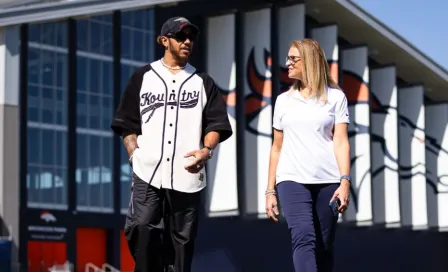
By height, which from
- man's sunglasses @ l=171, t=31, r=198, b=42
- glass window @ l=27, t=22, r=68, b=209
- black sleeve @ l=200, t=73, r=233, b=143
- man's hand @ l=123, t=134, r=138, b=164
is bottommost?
man's hand @ l=123, t=134, r=138, b=164

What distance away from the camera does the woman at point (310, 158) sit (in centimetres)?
605

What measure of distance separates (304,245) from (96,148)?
2540 cm

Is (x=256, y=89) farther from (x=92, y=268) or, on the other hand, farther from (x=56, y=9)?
(x=56, y=9)

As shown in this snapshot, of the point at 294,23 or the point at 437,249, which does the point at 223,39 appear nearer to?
the point at 294,23

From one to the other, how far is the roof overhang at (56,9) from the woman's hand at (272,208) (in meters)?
21.1

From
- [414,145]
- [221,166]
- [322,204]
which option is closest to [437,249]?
[414,145]

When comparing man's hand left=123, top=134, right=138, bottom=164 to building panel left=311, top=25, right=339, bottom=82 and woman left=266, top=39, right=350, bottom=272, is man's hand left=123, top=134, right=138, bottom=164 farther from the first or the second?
building panel left=311, top=25, right=339, bottom=82

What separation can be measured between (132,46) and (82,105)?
2363 millimetres

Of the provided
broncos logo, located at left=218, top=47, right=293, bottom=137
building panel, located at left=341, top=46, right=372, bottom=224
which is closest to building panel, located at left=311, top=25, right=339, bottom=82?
building panel, located at left=341, top=46, right=372, bottom=224

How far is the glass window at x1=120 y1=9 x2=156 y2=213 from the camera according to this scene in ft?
103

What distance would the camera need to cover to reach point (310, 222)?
603cm

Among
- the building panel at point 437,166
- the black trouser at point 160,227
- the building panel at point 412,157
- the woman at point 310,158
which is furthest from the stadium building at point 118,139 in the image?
the black trouser at point 160,227

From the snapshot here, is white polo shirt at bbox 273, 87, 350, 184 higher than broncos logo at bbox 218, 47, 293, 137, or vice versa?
broncos logo at bbox 218, 47, 293, 137

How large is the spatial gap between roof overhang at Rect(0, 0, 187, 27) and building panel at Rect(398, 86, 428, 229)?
45.2 feet
